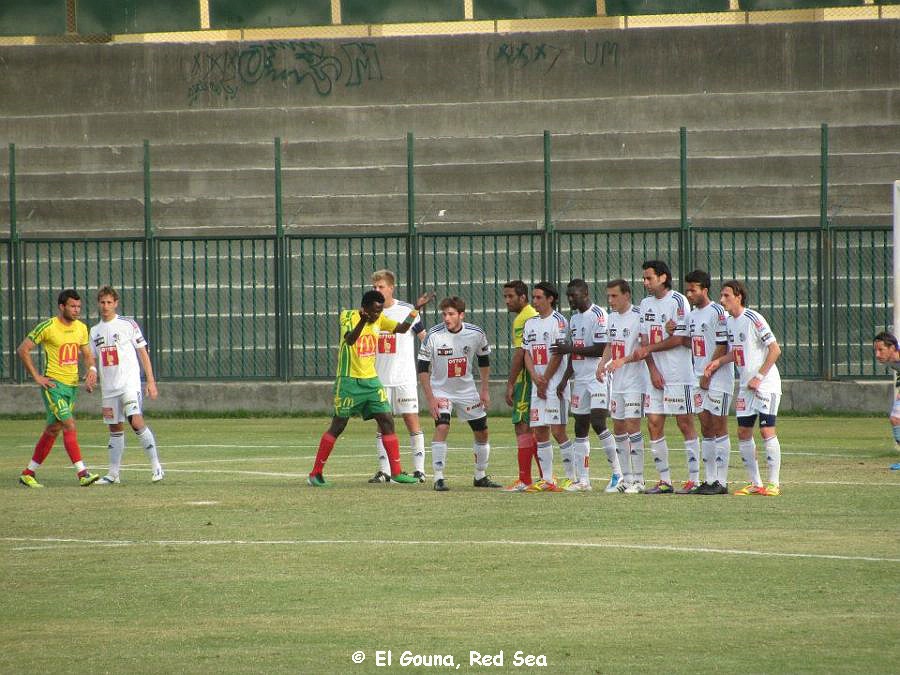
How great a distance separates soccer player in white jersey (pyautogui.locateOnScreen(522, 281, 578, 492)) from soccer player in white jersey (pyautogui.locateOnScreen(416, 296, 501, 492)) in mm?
548

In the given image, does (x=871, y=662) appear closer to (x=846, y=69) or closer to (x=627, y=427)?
(x=627, y=427)

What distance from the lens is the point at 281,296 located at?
85.7ft

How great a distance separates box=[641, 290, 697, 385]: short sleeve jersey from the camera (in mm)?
14000

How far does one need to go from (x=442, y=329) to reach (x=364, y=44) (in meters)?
17.7

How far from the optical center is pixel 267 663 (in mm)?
7266

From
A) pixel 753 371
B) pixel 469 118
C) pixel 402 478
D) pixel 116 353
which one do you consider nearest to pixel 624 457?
pixel 753 371

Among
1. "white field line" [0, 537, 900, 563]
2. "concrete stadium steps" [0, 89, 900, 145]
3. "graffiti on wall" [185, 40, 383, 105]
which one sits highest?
"graffiti on wall" [185, 40, 383, 105]

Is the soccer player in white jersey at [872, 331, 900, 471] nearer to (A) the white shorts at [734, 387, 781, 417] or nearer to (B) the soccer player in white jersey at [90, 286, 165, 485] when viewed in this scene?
(A) the white shorts at [734, 387, 781, 417]

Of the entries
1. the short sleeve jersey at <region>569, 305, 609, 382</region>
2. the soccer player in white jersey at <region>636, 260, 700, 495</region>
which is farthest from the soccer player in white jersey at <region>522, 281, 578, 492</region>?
the soccer player in white jersey at <region>636, 260, 700, 495</region>

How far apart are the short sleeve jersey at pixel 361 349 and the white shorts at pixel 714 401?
3.06 meters

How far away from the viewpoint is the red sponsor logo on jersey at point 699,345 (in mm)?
13867

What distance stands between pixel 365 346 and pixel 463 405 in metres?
1.11

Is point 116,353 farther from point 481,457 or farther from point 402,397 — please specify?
point 481,457

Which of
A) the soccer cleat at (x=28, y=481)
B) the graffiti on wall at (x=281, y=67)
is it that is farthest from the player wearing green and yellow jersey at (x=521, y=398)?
the graffiti on wall at (x=281, y=67)
